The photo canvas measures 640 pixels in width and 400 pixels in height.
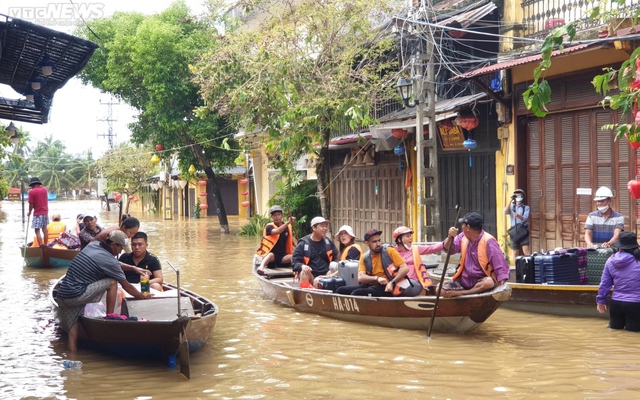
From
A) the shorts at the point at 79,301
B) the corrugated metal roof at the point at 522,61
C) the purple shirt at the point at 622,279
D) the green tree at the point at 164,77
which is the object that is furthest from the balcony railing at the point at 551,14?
the green tree at the point at 164,77

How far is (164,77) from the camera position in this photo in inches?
1163

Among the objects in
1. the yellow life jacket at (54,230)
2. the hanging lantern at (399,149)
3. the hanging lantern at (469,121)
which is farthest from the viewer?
the hanging lantern at (399,149)

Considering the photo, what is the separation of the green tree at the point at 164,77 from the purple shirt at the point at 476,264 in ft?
64.9

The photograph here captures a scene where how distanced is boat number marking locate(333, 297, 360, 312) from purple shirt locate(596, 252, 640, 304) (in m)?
3.17

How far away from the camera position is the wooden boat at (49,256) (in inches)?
731

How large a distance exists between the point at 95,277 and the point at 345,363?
300cm

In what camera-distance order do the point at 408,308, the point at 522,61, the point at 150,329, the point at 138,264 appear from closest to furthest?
the point at 150,329 < the point at 408,308 < the point at 138,264 < the point at 522,61

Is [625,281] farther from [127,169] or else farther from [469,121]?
[127,169]

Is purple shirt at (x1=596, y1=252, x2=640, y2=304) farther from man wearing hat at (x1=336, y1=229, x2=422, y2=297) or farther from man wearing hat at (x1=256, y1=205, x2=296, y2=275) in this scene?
man wearing hat at (x1=256, y1=205, x2=296, y2=275)

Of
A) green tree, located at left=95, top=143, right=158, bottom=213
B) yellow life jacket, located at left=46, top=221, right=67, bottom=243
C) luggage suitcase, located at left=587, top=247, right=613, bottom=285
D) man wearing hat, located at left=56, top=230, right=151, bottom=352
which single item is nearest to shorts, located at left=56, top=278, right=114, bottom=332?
man wearing hat, located at left=56, top=230, right=151, bottom=352

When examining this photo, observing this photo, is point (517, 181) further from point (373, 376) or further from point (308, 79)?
point (373, 376)

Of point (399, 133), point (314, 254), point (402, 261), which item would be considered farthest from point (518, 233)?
point (399, 133)

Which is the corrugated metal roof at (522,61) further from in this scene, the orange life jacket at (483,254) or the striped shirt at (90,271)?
the striped shirt at (90,271)

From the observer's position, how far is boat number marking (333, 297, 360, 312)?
427 inches
